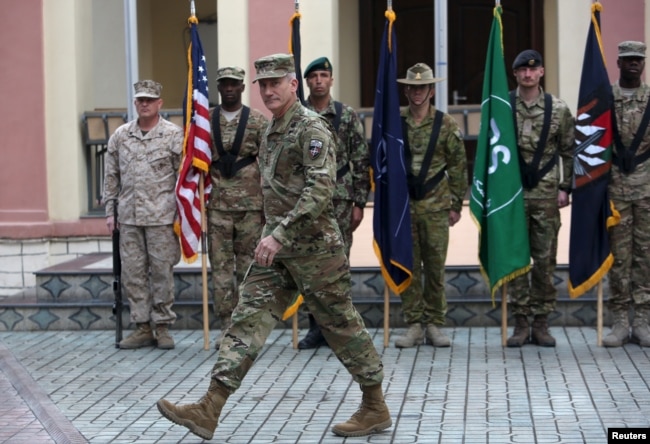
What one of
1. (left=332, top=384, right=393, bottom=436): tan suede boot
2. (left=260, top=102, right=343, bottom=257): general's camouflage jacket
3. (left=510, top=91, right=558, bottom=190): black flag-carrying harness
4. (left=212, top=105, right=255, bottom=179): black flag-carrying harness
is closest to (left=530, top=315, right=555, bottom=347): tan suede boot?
(left=510, top=91, right=558, bottom=190): black flag-carrying harness

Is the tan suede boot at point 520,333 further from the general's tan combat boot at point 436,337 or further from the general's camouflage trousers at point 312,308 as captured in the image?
the general's camouflage trousers at point 312,308

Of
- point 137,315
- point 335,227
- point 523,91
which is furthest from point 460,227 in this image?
point 335,227

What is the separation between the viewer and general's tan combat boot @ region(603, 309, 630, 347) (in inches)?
Answer: 359

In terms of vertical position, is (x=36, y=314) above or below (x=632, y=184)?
below

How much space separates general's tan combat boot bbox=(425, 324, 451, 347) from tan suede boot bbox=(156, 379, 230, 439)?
3.11 metres

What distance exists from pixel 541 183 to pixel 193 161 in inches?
105

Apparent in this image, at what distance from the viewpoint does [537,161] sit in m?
9.20

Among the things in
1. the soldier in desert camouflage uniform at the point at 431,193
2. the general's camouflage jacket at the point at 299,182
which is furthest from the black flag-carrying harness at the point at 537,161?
the general's camouflage jacket at the point at 299,182

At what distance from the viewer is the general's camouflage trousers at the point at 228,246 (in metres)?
9.32

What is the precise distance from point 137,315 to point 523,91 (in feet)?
11.5

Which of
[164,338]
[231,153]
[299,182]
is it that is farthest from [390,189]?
[299,182]

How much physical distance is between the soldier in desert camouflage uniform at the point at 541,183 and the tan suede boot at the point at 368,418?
Result: 278 cm

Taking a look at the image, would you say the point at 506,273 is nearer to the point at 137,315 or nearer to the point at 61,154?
the point at 137,315

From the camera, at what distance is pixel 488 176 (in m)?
9.34
